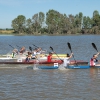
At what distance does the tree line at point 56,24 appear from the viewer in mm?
152875

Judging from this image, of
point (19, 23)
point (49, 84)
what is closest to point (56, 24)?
point (19, 23)

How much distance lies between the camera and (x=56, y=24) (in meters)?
156

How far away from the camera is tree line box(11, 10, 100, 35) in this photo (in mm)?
152875

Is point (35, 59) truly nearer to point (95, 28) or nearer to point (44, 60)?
point (44, 60)

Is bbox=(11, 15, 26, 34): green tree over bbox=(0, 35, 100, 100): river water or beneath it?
over

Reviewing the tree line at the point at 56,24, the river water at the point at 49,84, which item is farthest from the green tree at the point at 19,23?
the river water at the point at 49,84

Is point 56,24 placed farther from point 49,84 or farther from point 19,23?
point 49,84

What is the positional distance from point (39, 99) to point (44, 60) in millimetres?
14088

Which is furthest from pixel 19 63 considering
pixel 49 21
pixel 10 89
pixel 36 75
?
pixel 49 21

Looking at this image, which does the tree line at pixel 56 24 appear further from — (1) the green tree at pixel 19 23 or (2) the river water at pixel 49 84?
(2) the river water at pixel 49 84

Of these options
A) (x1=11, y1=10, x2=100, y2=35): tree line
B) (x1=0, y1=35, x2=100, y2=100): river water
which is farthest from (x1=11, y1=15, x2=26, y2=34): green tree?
(x1=0, y1=35, x2=100, y2=100): river water

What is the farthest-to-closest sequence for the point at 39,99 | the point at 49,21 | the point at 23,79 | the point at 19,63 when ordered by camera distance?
the point at 49,21, the point at 19,63, the point at 23,79, the point at 39,99

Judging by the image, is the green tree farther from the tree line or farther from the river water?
the river water

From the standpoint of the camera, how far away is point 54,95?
50.5 feet
